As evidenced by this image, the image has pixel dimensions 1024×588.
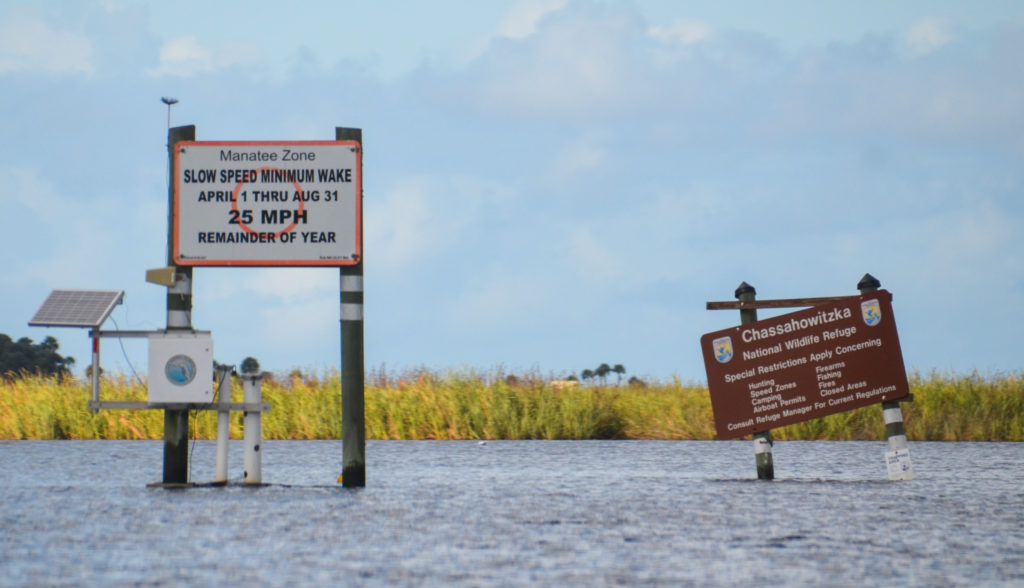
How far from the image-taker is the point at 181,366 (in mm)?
11109

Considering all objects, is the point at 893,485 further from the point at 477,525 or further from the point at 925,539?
the point at 477,525

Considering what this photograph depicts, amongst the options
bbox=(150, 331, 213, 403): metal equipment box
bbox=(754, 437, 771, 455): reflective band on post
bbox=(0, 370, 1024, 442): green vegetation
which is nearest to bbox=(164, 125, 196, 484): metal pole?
bbox=(150, 331, 213, 403): metal equipment box

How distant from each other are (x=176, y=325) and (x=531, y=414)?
12.3 meters

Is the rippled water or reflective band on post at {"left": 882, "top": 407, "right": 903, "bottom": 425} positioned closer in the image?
the rippled water

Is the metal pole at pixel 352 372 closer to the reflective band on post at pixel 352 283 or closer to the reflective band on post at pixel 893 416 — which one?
the reflective band on post at pixel 352 283

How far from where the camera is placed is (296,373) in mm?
25266

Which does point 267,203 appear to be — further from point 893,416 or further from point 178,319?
point 893,416

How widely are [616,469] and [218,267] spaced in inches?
217

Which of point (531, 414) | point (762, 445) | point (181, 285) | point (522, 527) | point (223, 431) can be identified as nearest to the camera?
point (522, 527)

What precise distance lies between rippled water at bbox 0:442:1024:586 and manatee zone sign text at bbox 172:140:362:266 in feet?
7.21

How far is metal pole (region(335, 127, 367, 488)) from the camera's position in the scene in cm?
1130

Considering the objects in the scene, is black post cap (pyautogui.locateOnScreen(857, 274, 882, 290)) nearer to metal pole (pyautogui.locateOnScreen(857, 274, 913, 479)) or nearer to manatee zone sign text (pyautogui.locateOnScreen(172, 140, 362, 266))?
metal pole (pyautogui.locateOnScreen(857, 274, 913, 479))

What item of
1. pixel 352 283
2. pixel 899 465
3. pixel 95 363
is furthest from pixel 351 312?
pixel 899 465

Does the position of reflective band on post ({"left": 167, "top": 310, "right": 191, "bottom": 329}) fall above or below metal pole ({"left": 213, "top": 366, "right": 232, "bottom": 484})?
above
